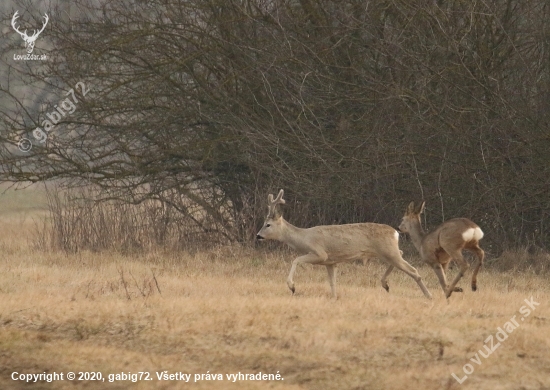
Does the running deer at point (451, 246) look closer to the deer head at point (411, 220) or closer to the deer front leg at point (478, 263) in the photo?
the deer front leg at point (478, 263)

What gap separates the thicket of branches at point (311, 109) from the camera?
15.8 m

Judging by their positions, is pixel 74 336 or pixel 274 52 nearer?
pixel 74 336

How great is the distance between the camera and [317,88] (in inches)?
666

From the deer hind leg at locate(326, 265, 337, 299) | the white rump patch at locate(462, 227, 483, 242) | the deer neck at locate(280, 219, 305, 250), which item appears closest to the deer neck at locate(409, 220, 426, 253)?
the white rump patch at locate(462, 227, 483, 242)

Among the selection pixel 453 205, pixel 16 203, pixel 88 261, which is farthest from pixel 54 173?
pixel 16 203

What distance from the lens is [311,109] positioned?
17.4 m

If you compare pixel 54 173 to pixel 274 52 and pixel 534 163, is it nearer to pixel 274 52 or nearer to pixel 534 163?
pixel 274 52

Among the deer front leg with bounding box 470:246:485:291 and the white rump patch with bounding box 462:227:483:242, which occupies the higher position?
the white rump patch with bounding box 462:227:483:242

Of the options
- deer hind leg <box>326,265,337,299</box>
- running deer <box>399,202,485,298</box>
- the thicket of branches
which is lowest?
deer hind leg <box>326,265,337,299</box>

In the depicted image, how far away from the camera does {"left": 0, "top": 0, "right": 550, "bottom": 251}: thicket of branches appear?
51.7 ft

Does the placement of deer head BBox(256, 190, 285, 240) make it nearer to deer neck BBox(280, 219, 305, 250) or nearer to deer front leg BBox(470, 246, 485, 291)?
deer neck BBox(280, 219, 305, 250)

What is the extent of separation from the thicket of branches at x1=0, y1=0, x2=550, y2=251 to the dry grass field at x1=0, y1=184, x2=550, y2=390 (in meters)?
3.16

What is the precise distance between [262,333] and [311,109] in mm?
8066

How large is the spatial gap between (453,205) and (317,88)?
2994 millimetres
